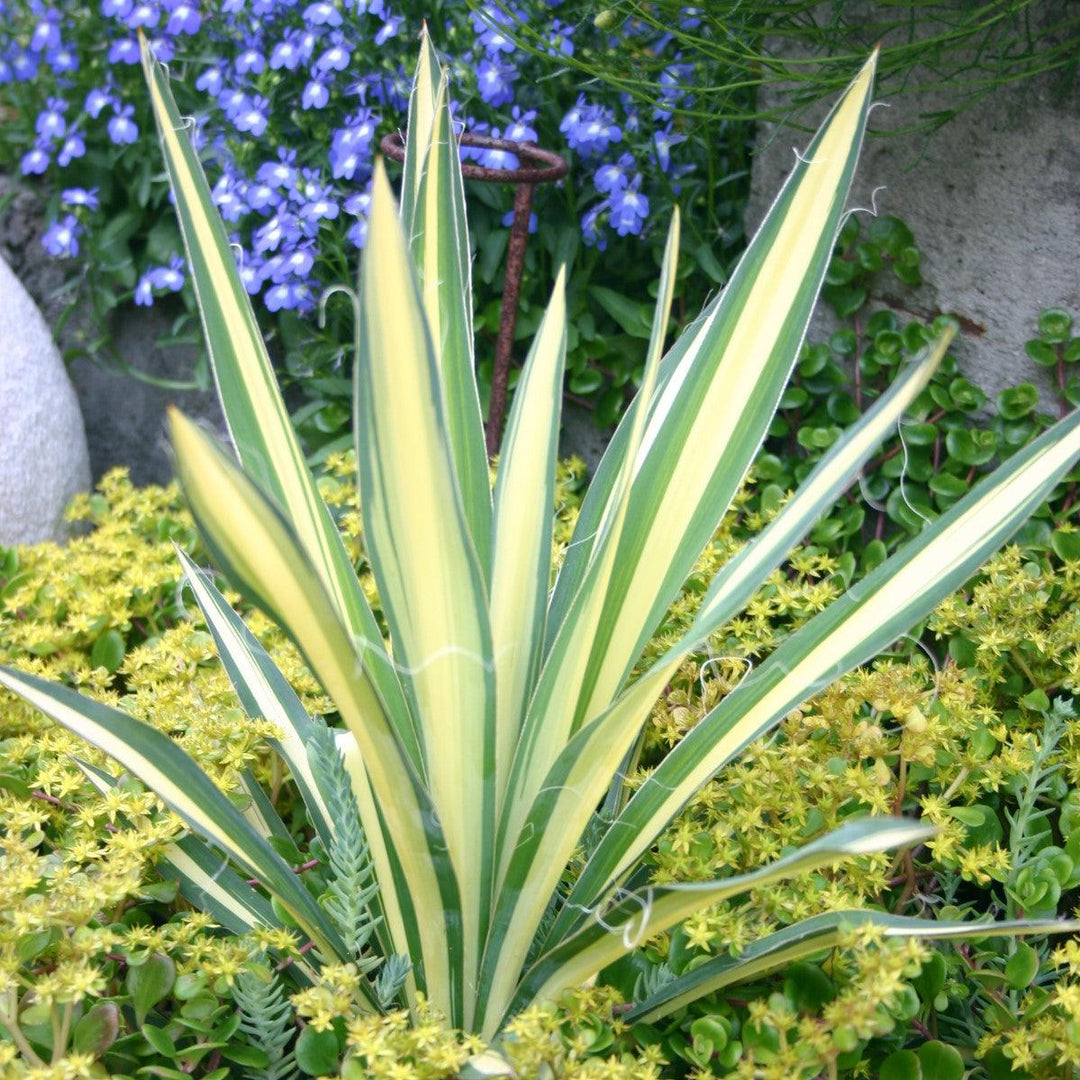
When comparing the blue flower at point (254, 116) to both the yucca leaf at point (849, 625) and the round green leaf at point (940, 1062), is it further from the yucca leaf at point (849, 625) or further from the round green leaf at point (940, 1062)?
the round green leaf at point (940, 1062)

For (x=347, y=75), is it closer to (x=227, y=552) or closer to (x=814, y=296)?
(x=814, y=296)

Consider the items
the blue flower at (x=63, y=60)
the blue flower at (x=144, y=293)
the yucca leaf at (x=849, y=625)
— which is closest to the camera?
the yucca leaf at (x=849, y=625)

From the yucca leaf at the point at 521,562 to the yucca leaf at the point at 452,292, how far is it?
0.18 feet

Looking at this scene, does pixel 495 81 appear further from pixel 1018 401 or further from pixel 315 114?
pixel 1018 401

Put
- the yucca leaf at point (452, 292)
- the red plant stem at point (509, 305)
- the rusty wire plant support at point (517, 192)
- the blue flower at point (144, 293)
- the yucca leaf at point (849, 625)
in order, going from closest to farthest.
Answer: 1. the yucca leaf at point (849, 625)
2. the yucca leaf at point (452, 292)
3. the rusty wire plant support at point (517, 192)
4. the red plant stem at point (509, 305)
5. the blue flower at point (144, 293)

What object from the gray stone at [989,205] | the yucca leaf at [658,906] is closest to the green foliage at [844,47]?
the gray stone at [989,205]

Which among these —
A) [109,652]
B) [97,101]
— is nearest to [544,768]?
[109,652]

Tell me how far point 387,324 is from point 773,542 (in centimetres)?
37

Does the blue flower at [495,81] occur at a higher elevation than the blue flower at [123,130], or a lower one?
higher

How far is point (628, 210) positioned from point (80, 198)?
1.03m

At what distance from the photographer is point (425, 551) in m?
0.79

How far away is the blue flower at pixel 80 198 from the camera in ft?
7.20

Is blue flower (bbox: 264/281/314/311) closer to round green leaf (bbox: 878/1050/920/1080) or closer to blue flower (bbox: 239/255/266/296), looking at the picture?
blue flower (bbox: 239/255/266/296)

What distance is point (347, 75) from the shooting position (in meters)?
2.02
